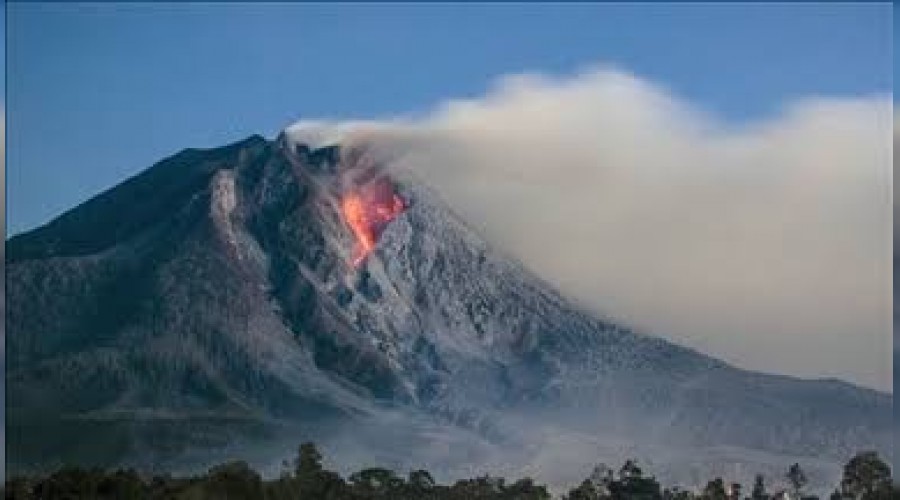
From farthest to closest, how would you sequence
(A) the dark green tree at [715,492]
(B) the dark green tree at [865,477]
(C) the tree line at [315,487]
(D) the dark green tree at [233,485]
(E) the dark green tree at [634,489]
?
(E) the dark green tree at [634,489] → (B) the dark green tree at [865,477] → (A) the dark green tree at [715,492] → (C) the tree line at [315,487] → (D) the dark green tree at [233,485]

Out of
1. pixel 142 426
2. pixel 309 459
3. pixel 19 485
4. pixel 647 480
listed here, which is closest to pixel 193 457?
pixel 142 426

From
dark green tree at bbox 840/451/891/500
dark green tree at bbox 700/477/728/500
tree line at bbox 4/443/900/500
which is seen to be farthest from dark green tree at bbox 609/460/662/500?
dark green tree at bbox 840/451/891/500

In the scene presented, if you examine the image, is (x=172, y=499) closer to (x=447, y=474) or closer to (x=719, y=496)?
(x=719, y=496)

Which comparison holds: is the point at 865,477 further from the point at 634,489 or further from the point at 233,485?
the point at 233,485

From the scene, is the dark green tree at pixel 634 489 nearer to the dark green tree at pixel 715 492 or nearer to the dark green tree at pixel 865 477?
the dark green tree at pixel 715 492

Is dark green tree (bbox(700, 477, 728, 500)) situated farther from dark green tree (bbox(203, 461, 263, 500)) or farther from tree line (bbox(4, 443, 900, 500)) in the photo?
dark green tree (bbox(203, 461, 263, 500))

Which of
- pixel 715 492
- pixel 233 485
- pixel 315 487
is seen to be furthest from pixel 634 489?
pixel 233 485

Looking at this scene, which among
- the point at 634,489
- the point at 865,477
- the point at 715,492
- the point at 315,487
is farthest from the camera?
the point at 634,489

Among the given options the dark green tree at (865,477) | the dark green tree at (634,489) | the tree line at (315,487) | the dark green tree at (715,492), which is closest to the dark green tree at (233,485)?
the tree line at (315,487)

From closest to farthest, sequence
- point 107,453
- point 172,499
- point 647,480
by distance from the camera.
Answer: point 172,499, point 647,480, point 107,453
